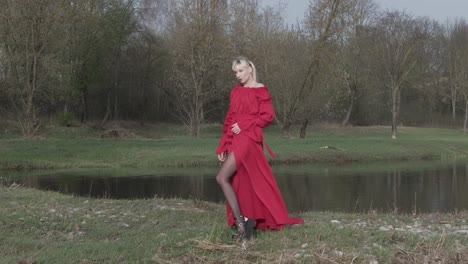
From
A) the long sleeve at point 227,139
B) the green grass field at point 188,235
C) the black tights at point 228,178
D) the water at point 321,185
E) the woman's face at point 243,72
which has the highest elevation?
the woman's face at point 243,72

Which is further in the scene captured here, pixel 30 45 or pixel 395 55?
pixel 395 55

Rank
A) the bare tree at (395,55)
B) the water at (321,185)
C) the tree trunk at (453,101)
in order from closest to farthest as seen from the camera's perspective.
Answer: the water at (321,185) → the bare tree at (395,55) → the tree trunk at (453,101)

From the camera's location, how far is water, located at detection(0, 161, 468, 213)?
15.0 meters

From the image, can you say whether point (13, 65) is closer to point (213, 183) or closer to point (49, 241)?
point (213, 183)

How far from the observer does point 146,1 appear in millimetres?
50156

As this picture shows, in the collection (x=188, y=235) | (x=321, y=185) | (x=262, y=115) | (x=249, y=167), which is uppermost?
(x=262, y=115)

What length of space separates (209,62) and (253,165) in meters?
30.3

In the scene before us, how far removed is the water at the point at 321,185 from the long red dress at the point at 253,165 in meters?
6.89

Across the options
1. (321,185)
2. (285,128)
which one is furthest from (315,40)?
(321,185)

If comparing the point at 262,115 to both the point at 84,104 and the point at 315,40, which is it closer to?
the point at 315,40

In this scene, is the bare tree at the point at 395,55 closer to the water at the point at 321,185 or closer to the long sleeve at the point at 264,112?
the water at the point at 321,185

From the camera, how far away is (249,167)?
6.32 m

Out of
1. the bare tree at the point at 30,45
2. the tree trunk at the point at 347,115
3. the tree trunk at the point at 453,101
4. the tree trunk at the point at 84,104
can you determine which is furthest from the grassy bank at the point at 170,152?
the tree trunk at the point at 453,101

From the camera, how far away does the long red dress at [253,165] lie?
249 inches
